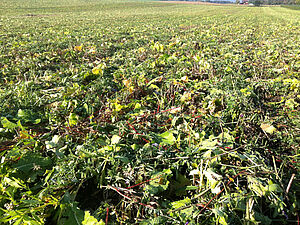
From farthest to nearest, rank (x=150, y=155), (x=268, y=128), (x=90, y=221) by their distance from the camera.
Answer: (x=268, y=128) → (x=150, y=155) → (x=90, y=221)

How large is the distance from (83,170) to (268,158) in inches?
77.7

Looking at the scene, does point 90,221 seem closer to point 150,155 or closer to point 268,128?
point 150,155

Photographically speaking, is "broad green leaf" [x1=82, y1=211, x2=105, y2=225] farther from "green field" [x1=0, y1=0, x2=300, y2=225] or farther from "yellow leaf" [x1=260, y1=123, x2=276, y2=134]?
"yellow leaf" [x1=260, y1=123, x2=276, y2=134]

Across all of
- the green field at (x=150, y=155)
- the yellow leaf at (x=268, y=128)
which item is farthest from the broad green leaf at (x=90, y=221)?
the yellow leaf at (x=268, y=128)

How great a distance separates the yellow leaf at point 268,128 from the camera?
2211 millimetres

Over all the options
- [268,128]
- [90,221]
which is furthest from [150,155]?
[268,128]

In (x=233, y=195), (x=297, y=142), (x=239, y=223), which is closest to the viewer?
(x=239, y=223)

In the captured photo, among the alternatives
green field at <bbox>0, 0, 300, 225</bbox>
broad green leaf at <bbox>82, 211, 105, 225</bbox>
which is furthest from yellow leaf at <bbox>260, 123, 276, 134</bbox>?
broad green leaf at <bbox>82, 211, 105, 225</bbox>

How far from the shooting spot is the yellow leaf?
7.25 ft

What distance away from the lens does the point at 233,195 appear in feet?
4.80

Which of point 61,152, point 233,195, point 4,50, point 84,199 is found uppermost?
point 4,50

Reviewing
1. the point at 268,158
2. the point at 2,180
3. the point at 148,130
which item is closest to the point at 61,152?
the point at 2,180

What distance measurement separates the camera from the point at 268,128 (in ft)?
7.38

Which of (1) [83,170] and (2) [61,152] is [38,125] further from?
(1) [83,170]
